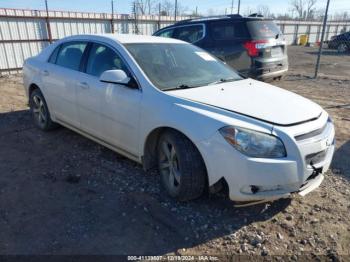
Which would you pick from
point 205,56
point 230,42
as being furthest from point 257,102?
point 230,42

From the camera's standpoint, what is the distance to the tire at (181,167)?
293 cm

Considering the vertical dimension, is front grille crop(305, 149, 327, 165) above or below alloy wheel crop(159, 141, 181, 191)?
above

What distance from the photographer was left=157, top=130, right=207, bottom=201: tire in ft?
9.61

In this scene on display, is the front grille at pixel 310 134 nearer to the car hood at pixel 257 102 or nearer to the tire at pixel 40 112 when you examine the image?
the car hood at pixel 257 102

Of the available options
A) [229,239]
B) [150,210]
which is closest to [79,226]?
[150,210]

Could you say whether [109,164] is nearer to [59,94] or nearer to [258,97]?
[59,94]

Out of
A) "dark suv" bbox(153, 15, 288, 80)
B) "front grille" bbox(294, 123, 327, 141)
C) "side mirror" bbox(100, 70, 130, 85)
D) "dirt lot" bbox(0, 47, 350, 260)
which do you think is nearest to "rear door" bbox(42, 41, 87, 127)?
"dirt lot" bbox(0, 47, 350, 260)

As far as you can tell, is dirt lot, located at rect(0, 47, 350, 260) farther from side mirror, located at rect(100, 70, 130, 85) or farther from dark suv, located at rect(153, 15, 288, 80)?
dark suv, located at rect(153, 15, 288, 80)

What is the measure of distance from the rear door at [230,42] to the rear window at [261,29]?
148 millimetres

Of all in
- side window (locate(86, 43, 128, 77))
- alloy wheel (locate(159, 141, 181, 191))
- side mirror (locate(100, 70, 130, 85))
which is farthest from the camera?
side window (locate(86, 43, 128, 77))

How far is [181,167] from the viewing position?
9.77 feet

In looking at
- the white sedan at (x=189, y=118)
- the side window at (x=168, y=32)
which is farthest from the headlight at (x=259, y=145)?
the side window at (x=168, y=32)

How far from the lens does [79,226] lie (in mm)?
2881

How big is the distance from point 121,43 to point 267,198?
2400 millimetres
